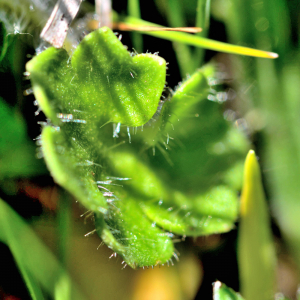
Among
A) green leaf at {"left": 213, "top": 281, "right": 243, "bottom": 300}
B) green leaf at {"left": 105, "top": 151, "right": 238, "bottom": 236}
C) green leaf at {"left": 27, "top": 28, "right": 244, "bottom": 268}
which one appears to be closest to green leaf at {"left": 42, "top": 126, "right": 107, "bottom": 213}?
green leaf at {"left": 27, "top": 28, "right": 244, "bottom": 268}

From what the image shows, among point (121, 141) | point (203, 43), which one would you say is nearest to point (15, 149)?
point (121, 141)

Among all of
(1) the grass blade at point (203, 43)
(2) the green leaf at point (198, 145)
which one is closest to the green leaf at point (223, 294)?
(2) the green leaf at point (198, 145)

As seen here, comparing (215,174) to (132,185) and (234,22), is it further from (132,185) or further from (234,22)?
(234,22)

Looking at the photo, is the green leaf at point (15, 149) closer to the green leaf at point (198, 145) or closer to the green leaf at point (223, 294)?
the green leaf at point (198, 145)

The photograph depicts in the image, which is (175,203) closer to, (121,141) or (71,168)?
(121,141)

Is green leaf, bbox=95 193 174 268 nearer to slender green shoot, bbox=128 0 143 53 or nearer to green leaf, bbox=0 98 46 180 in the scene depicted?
green leaf, bbox=0 98 46 180

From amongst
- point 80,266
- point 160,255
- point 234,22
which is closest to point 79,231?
point 80,266

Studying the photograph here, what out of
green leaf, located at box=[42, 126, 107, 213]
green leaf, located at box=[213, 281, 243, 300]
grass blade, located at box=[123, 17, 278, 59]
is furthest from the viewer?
grass blade, located at box=[123, 17, 278, 59]
